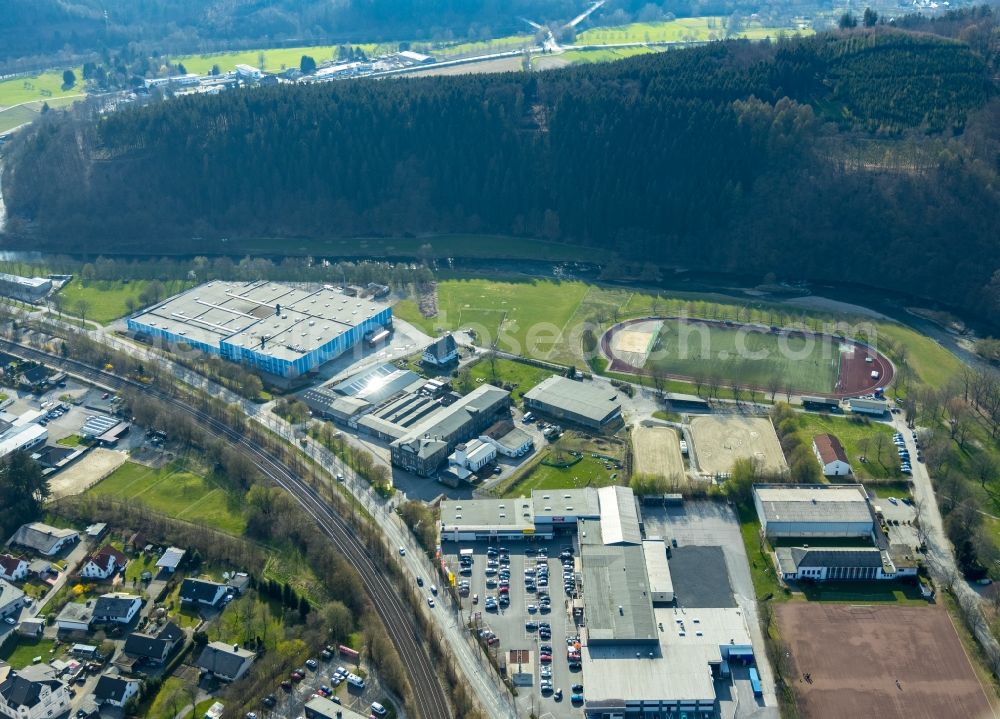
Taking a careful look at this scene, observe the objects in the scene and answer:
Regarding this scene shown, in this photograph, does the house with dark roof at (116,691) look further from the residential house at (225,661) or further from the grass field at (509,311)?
the grass field at (509,311)

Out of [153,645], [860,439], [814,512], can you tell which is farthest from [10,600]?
[860,439]

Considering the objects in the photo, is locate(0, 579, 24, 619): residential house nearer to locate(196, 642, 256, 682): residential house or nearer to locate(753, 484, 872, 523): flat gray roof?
locate(196, 642, 256, 682): residential house

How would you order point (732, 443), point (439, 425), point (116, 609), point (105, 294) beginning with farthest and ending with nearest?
point (105, 294) < point (439, 425) < point (732, 443) < point (116, 609)

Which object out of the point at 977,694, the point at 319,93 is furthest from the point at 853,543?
the point at 319,93

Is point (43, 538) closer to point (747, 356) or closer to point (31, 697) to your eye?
point (31, 697)

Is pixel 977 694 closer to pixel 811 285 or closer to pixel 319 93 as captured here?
pixel 811 285

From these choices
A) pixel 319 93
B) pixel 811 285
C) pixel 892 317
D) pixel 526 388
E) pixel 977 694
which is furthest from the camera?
pixel 319 93
